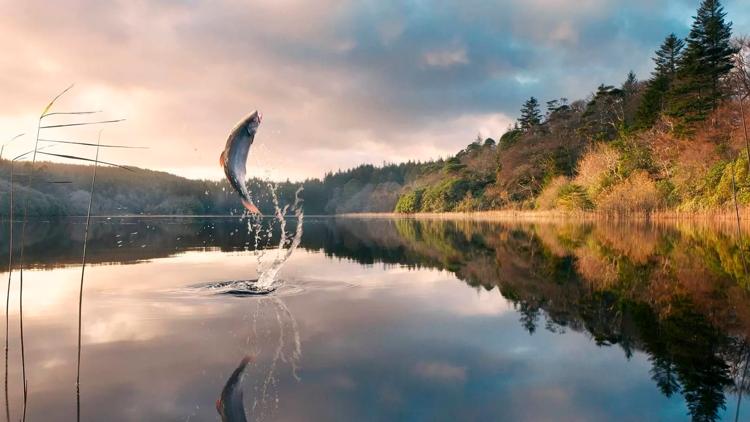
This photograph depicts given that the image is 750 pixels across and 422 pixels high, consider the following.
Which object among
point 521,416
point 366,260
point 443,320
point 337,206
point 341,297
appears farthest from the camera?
point 337,206

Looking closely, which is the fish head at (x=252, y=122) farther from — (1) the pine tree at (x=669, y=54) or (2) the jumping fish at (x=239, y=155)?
(1) the pine tree at (x=669, y=54)

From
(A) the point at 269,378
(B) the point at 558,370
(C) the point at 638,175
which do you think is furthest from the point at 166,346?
(C) the point at 638,175

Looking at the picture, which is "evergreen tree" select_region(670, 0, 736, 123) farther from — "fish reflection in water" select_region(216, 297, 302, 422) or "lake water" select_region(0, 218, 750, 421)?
"fish reflection in water" select_region(216, 297, 302, 422)

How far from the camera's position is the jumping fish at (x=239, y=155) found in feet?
21.6

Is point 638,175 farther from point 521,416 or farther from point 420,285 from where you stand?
point 521,416

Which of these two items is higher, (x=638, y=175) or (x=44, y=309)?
(x=638, y=175)

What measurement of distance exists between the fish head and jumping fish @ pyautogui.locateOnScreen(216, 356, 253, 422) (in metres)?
3.48

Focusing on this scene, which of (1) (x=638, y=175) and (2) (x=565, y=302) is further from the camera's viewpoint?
(1) (x=638, y=175)

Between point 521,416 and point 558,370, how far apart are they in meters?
1.24

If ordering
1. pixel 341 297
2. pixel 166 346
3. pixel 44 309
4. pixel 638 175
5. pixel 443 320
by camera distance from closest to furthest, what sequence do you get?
1. pixel 166 346
2. pixel 443 320
3. pixel 44 309
4. pixel 341 297
5. pixel 638 175

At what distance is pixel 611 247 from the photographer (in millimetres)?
16406

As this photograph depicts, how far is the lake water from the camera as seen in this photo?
3.91 meters

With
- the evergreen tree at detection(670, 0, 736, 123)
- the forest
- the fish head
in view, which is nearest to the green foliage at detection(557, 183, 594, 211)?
the forest

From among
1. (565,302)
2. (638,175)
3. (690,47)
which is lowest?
(565,302)
